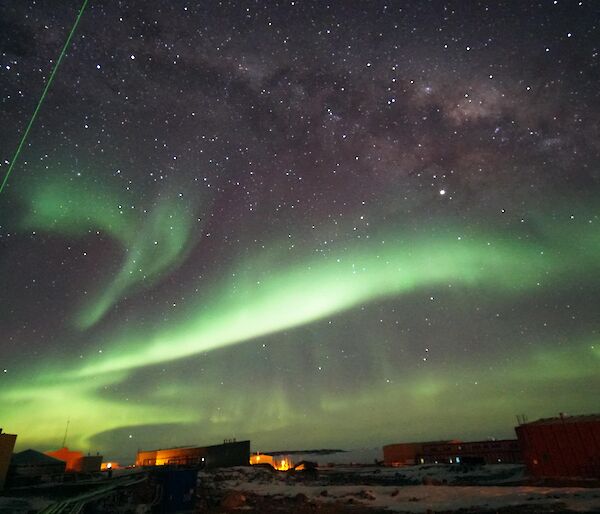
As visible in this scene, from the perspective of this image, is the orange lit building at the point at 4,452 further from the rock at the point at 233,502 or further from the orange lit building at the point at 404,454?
the orange lit building at the point at 404,454

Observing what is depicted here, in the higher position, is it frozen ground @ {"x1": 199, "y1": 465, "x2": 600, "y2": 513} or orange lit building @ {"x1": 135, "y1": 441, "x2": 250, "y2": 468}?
orange lit building @ {"x1": 135, "y1": 441, "x2": 250, "y2": 468}

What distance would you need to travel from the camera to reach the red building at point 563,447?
31.2m

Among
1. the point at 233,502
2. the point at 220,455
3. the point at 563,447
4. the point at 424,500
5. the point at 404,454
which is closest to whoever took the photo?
the point at 424,500

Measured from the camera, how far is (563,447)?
32.9 meters

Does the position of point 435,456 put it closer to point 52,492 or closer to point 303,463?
point 303,463

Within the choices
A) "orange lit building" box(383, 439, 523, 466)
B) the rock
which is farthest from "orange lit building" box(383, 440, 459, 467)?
the rock

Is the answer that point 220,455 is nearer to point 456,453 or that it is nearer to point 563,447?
point 456,453

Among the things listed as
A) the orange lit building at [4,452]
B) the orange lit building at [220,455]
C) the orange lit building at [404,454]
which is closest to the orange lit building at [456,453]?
the orange lit building at [404,454]

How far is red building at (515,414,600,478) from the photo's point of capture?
3118 centimetres

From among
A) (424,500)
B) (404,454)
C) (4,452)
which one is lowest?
(424,500)

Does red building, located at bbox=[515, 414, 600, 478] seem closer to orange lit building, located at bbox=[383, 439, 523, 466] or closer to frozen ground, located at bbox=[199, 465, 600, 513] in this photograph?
frozen ground, located at bbox=[199, 465, 600, 513]

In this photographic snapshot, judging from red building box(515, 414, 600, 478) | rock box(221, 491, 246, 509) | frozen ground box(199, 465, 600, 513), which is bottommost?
frozen ground box(199, 465, 600, 513)

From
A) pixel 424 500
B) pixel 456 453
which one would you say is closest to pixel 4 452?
pixel 424 500

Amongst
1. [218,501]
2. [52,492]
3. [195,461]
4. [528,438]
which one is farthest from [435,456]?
[52,492]
